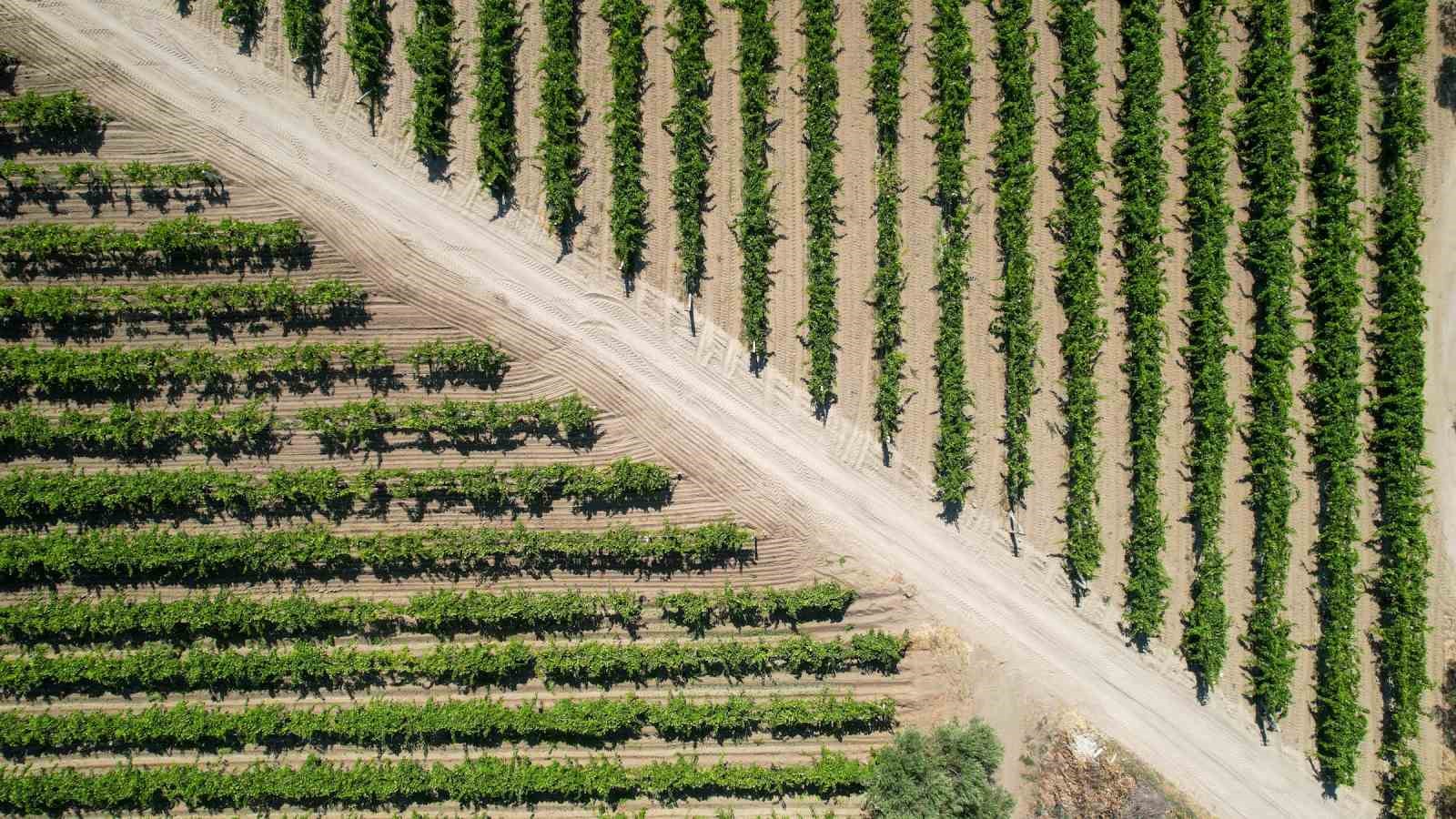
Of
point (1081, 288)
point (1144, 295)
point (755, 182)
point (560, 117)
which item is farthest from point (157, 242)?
point (1144, 295)

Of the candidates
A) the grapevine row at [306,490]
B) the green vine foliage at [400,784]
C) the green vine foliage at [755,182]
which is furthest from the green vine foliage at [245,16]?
the green vine foliage at [400,784]

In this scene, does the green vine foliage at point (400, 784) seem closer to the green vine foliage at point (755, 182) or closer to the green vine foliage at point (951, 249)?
the green vine foliage at point (951, 249)

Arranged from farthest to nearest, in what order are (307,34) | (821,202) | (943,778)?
1. (821,202)
2. (307,34)
3. (943,778)

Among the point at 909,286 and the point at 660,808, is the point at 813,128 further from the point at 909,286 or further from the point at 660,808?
the point at 660,808

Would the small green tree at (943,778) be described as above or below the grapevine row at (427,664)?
below

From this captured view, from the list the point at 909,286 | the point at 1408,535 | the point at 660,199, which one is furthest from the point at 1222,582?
the point at 660,199

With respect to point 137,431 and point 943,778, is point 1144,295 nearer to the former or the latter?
→ point 943,778
